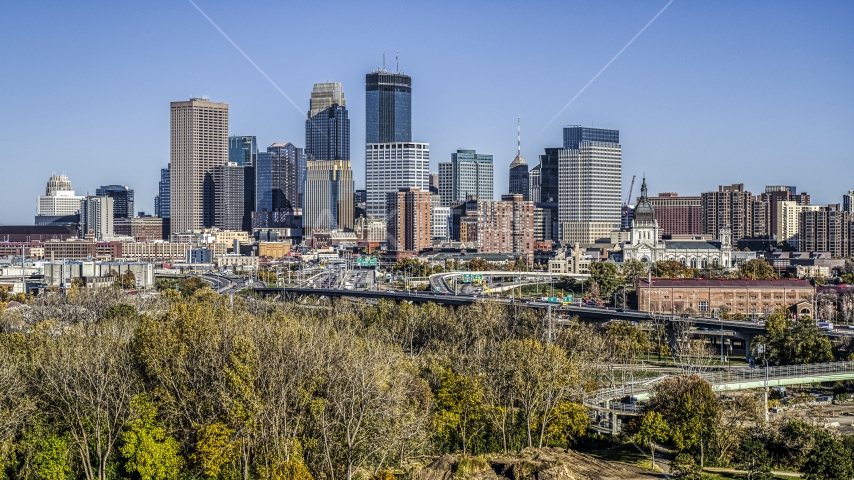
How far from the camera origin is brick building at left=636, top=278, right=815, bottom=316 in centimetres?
11031

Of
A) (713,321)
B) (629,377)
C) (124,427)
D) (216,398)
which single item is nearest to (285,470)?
(216,398)

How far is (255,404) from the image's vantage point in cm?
4384

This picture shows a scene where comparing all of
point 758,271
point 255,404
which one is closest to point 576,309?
point 758,271

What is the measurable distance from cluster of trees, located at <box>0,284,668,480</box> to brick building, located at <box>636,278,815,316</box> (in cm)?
5295

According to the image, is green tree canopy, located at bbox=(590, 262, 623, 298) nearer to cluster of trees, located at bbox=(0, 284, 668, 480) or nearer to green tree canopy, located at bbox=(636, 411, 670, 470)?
cluster of trees, located at bbox=(0, 284, 668, 480)

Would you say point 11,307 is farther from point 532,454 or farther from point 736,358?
point 532,454

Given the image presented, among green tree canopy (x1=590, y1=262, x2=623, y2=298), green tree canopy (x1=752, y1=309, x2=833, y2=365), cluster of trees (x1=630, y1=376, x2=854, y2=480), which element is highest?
green tree canopy (x1=590, y1=262, x2=623, y2=298)

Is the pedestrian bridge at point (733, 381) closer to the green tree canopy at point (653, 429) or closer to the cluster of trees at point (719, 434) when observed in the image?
the cluster of trees at point (719, 434)

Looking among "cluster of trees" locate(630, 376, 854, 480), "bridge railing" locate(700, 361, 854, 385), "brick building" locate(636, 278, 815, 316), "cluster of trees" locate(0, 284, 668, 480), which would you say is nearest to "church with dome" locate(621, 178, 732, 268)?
"brick building" locate(636, 278, 815, 316)

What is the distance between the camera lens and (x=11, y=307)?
105 meters

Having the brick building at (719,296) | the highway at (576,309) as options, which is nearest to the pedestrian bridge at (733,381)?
the highway at (576,309)

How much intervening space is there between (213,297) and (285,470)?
2604 inches

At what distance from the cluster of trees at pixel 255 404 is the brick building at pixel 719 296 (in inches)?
2085

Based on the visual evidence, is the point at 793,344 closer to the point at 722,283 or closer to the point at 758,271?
the point at 722,283
